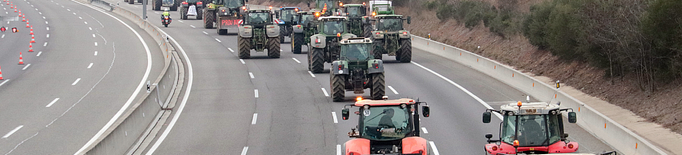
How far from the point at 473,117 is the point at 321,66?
39.7ft

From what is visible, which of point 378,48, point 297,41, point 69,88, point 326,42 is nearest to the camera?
point 69,88

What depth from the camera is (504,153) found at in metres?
14.9

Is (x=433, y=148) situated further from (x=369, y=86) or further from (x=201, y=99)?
(x=201, y=99)

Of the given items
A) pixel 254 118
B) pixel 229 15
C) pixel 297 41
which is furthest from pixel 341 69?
pixel 229 15

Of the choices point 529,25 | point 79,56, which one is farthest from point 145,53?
point 529,25

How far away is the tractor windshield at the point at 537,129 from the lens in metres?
14.7

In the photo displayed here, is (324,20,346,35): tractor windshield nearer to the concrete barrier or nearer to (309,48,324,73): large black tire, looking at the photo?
(309,48,324,73): large black tire

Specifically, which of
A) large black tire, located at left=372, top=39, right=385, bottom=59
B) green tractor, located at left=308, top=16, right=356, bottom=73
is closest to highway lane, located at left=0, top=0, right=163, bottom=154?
green tractor, located at left=308, top=16, right=356, bottom=73

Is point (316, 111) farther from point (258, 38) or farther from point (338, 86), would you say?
point (258, 38)

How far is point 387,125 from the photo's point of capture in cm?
1523

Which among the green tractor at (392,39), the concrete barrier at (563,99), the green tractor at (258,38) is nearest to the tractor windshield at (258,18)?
the green tractor at (258,38)

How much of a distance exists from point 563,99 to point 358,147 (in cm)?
1253

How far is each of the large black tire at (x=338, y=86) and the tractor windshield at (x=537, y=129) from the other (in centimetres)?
1250

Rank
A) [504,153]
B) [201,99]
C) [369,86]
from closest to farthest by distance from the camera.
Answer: [504,153], [369,86], [201,99]
